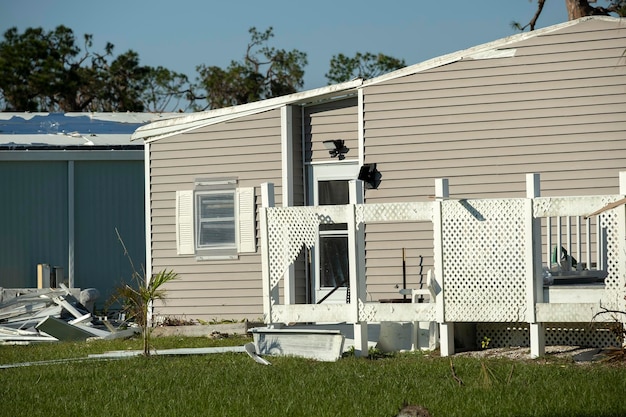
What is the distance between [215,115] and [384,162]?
2916 millimetres

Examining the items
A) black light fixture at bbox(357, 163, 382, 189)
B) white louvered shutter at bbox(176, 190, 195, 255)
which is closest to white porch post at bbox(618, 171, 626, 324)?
black light fixture at bbox(357, 163, 382, 189)

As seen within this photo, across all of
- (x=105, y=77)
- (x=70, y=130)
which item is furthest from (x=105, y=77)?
(x=70, y=130)

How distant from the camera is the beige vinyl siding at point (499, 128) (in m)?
12.5

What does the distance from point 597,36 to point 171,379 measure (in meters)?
6.79

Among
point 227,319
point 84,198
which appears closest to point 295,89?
point 84,198

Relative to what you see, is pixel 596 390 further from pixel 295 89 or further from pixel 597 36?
pixel 295 89

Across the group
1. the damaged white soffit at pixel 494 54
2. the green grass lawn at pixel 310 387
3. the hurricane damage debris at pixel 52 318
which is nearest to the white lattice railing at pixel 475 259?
the green grass lawn at pixel 310 387

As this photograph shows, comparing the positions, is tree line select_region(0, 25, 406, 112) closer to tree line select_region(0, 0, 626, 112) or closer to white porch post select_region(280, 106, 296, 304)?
tree line select_region(0, 0, 626, 112)

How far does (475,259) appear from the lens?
10539 millimetres

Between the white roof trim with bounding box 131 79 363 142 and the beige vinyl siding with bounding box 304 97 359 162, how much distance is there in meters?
0.39

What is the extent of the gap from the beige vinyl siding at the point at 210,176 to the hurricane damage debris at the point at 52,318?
109 centimetres

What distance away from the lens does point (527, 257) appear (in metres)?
10.3

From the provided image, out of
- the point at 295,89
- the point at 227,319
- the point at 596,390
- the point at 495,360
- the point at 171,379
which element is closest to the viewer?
the point at 596,390

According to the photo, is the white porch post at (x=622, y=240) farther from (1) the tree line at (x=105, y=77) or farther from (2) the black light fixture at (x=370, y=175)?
(1) the tree line at (x=105, y=77)
